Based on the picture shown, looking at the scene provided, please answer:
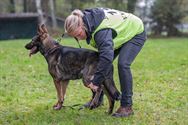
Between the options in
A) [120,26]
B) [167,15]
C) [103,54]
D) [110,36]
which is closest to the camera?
[103,54]

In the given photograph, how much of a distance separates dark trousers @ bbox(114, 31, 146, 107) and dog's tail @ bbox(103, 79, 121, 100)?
0.28 ft

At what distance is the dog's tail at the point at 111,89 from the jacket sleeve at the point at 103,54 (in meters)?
0.35

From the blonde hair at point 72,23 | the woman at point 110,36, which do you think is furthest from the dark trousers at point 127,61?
the blonde hair at point 72,23

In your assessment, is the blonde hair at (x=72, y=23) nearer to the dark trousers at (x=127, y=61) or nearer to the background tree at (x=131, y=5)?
the dark trousers at (x=127, y=61)

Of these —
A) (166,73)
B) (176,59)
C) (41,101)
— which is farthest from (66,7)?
(41,101)

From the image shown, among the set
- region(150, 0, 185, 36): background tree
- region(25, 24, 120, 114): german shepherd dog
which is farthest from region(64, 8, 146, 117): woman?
region(150, 0, 185, 36): background tree

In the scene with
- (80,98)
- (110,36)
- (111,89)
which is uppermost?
(110,36)

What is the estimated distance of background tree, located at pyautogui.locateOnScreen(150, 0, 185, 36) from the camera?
2958 cm

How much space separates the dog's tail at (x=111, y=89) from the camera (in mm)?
5801

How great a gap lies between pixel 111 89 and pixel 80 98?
155 cm

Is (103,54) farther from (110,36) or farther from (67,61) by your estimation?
(67,61)

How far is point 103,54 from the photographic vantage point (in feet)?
17.3

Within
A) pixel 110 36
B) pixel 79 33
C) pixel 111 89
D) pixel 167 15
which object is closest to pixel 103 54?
pixel 110 36

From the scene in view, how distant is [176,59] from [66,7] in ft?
94.3
